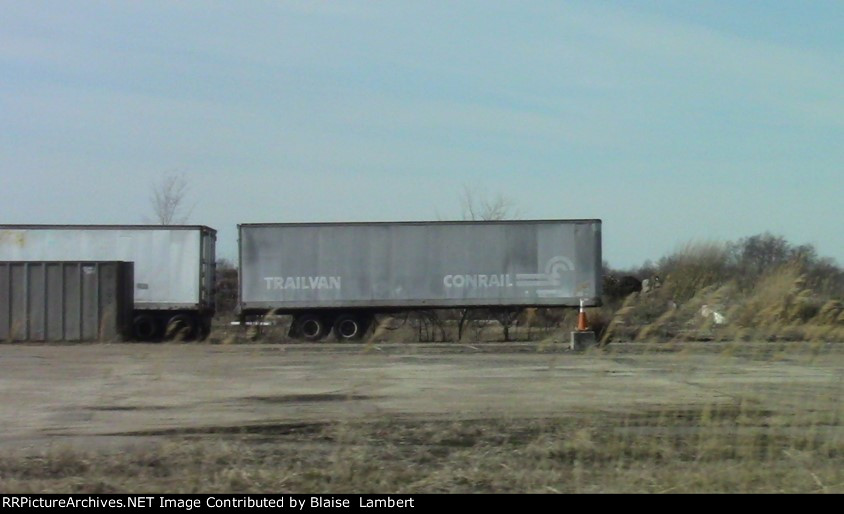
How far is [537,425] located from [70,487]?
4.51 m

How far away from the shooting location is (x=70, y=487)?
666cm

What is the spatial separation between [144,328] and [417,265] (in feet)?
25.8

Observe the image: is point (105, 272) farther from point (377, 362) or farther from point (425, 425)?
point (425, 425)

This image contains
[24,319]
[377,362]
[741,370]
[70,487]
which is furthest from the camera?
[24,319]

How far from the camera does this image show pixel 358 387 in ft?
42.6

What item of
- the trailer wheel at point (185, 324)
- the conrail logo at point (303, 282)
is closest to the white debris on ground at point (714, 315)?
the conrail logo at point (303, 282)

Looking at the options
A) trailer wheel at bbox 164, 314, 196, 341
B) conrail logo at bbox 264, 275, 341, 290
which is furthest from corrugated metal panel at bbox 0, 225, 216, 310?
conrail logo at bbox 264, 275, 341, 290

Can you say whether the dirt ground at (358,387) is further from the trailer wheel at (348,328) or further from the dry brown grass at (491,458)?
the trailer wheel at (348,328)

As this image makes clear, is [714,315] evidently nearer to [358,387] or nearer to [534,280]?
[358,387]

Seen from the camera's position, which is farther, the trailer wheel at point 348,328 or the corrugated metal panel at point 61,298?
the trailer wheel at point 348,328

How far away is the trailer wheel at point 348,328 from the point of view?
2644 centimetres

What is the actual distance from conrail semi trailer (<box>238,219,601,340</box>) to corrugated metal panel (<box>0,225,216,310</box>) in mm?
1502

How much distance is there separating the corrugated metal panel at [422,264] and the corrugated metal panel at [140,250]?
5.01 feet
